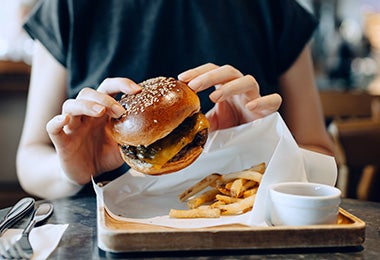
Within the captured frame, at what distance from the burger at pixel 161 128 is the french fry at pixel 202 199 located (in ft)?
0.25

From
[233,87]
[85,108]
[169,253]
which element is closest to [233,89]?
[233,87]

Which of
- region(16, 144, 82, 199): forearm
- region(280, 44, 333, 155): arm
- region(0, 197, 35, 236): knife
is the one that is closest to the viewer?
region(0, 197, 35, 236): knife

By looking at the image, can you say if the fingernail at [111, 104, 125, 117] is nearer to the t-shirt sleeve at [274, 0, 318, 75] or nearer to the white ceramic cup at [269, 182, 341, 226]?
the white ceramic cup at [269, 182, 341, 226]

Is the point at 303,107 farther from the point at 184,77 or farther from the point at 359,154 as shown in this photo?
the point at 184,77

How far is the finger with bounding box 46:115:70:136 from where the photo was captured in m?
0.99

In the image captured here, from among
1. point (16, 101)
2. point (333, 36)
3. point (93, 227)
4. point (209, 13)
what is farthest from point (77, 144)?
point (333, 36)

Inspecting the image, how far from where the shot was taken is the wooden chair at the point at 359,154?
5.71 feet

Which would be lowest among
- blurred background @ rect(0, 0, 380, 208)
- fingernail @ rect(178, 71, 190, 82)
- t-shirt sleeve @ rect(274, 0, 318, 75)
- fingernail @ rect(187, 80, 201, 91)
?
blurred background @ rect(0, 0, 380, 208)

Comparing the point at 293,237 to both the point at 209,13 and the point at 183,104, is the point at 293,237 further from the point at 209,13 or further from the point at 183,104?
the point at 209,13

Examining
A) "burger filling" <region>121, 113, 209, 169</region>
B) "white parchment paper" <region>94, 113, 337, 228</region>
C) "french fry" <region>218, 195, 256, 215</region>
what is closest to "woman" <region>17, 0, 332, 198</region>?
"white parchment paper" <region>94, 113, 337, 228</region>

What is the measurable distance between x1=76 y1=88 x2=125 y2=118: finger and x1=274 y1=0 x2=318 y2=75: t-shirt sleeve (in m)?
0.78

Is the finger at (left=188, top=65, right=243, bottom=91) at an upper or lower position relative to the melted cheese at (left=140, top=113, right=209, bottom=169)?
upper

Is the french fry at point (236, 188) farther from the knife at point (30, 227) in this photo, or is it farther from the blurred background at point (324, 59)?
the blurred background at point (324, 59)

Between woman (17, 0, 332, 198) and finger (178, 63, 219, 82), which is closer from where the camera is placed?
finger (178, 63, 219, 82)
